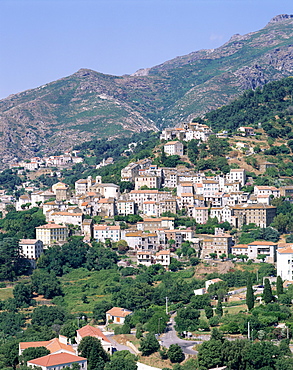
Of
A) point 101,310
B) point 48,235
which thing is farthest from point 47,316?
point 48,235

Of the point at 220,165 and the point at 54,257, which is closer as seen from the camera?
the point at 54,257

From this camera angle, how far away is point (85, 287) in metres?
78.0

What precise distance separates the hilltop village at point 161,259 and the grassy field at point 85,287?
0.71 feet

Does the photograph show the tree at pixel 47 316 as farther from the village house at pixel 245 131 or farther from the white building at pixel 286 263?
the village house at pixel 245 131

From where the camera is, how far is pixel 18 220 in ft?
319

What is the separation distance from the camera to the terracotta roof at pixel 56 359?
167 ft

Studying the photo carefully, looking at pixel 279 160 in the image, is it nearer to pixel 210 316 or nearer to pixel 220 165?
pixel 220 165

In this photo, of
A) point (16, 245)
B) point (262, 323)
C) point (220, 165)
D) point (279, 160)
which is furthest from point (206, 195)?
point (262, 323)

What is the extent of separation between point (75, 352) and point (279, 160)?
206 ft

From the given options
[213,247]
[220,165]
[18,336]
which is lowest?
[18,336]

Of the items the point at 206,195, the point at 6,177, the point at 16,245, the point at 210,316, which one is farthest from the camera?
the point at 6,177

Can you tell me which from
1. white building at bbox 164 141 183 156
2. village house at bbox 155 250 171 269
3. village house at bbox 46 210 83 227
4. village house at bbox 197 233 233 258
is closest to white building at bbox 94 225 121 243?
village house at bbox 46 210 83 227

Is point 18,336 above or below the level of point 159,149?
below

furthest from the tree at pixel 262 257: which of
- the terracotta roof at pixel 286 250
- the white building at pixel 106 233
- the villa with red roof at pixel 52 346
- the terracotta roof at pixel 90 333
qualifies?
the villa with red roof at pixel 52 346
